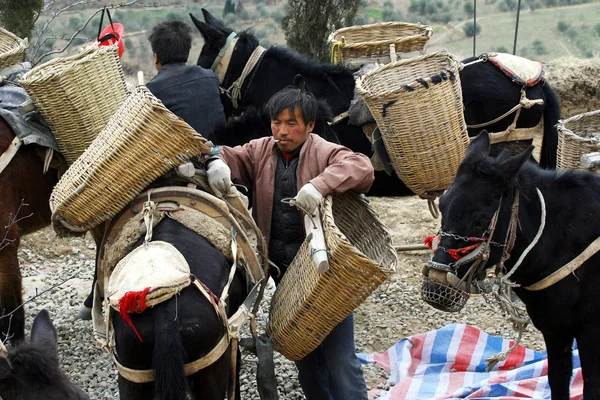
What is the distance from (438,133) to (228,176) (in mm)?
1946

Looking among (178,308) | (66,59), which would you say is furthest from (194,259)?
(66,59)

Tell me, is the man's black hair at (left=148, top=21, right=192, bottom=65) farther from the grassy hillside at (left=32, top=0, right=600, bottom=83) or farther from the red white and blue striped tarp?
the grassy hillside at (left=32, top=0, right=600, bottom=83)

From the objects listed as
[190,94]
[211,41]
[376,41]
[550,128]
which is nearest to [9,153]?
[190,94]

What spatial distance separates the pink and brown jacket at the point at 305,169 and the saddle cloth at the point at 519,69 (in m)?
2.88

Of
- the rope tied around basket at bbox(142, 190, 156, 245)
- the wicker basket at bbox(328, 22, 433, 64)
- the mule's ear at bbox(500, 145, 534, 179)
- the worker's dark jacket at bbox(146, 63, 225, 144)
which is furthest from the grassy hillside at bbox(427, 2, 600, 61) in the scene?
the rope tied around basket at bbox(142, 190, 156, 245)

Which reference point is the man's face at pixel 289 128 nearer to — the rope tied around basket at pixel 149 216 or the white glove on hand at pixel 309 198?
the white glove on hand at pixel 309 198

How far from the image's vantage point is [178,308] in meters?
3.02

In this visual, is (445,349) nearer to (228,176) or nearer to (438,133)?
(438,133)

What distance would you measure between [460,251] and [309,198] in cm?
77

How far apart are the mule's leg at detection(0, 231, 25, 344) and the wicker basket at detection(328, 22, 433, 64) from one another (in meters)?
3.30

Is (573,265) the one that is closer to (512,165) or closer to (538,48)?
(512,165)

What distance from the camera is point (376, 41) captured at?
6.80 m

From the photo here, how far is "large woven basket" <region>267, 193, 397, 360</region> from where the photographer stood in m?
3.38

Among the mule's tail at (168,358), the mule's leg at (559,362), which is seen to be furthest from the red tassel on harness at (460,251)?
the mule's tail at (168,358)
